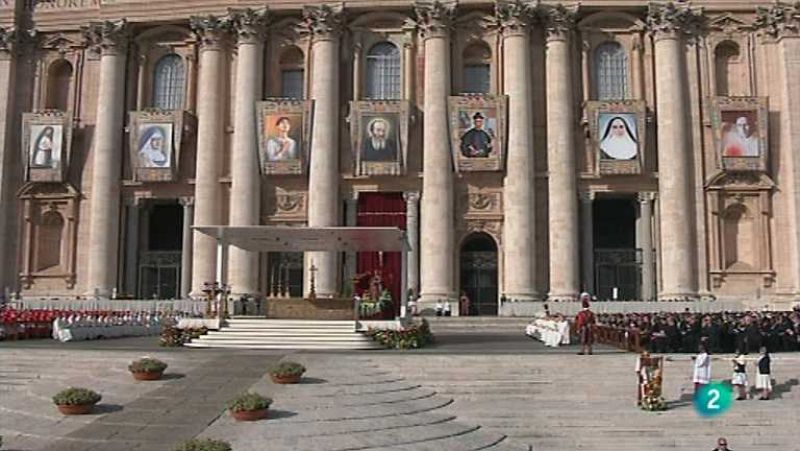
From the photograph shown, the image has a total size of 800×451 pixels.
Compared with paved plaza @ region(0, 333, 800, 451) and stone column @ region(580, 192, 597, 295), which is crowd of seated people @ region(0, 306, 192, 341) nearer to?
paved plaza @ region(0, 333, 800, 451)

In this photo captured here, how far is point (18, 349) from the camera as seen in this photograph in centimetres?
2480

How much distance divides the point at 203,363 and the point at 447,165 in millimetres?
24660

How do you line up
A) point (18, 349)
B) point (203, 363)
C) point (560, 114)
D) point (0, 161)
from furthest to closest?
point (0, 161) → point (560, 114) → point (18, 349) → point (203, 363)

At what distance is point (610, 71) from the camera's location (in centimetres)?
4628

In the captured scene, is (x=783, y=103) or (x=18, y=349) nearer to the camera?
(x=18, y=349)

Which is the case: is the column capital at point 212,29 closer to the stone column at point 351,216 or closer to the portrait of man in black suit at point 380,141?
the portrait of man in black suit at point 380,141

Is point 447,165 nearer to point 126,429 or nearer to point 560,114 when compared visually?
point 560,114

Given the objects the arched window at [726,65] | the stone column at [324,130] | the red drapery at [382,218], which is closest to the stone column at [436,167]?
the red drapery at [382,218]

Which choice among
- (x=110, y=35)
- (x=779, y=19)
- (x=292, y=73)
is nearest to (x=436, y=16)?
(x=292, y=73)

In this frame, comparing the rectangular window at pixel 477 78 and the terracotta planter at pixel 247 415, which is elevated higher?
the rectangular window at pixel 477 78

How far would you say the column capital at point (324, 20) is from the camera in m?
45.3

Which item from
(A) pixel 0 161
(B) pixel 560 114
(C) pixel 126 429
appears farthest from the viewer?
(A) pixel 0 161

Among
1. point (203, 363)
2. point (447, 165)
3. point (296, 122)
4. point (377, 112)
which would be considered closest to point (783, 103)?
point (447, 165)

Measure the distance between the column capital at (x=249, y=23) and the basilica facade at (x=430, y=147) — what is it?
13 cm
